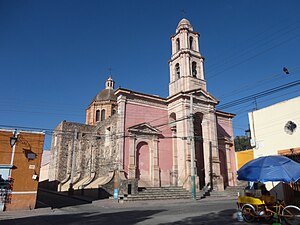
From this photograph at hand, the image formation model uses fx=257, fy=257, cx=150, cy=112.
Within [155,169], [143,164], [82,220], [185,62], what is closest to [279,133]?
[82,220]

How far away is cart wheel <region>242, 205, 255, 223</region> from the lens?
9.01m

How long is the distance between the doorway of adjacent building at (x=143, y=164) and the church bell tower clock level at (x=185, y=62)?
23.6ft

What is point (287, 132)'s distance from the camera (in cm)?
1320

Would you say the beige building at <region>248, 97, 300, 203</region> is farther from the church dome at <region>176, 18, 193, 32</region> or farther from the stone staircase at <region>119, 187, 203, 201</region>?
the church dome at <region>176, 18, 193, 32</region>

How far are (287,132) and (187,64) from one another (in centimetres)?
1634

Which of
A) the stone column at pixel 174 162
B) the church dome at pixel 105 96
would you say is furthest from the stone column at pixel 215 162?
the church dome at pixel 105 96

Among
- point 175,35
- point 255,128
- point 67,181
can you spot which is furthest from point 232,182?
point 67,181

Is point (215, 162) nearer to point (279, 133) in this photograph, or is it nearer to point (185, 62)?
point (185, 62)

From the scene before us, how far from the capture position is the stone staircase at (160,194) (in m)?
18.9

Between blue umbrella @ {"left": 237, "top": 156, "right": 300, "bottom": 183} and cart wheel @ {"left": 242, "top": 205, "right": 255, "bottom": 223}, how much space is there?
1.06 meters

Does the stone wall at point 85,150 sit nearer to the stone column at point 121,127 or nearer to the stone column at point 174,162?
the stone column at point 121,127

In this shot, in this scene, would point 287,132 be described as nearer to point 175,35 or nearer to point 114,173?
point 114,173

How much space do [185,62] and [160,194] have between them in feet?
47.8

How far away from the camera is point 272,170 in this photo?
8.63m
